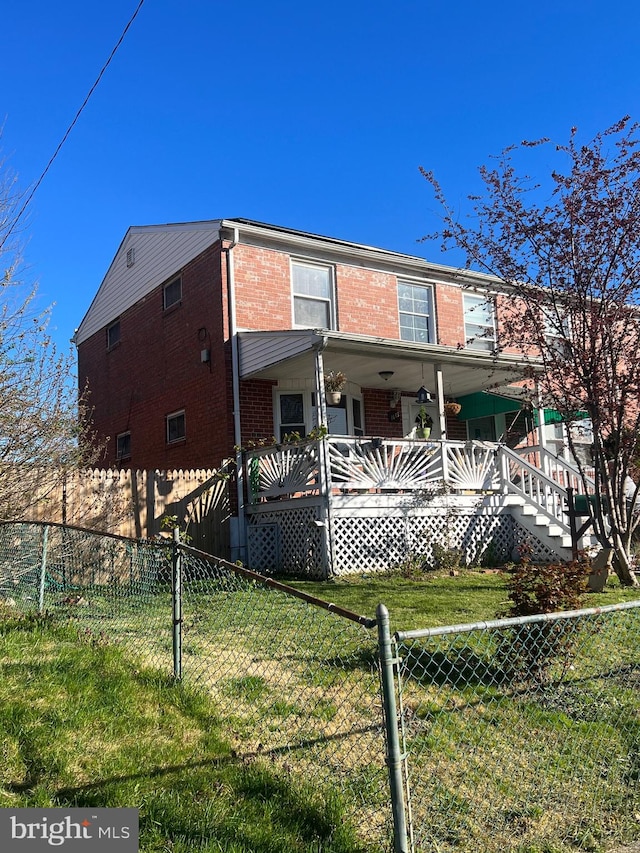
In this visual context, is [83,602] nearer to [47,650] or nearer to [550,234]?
[47,650]

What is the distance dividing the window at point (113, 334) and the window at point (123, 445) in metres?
2.50

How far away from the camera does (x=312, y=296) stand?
15375 millimetres

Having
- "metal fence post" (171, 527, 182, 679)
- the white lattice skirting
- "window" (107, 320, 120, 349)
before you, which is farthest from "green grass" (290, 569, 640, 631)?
"window" (107, 320, 120, 349)

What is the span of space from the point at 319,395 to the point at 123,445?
8182mm

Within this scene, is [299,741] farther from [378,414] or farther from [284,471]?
[378,414]

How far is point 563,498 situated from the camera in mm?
13820

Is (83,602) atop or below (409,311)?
below

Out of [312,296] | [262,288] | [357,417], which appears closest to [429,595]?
[357,417]

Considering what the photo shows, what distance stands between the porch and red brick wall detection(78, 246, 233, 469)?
1.49 meters

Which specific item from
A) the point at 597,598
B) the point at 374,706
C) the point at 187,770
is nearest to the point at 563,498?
the point at 597,598

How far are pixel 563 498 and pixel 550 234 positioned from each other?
Result: 18.4 feet

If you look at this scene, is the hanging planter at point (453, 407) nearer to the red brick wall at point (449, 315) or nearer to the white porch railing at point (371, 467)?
the red brick wall at point (449, 315)

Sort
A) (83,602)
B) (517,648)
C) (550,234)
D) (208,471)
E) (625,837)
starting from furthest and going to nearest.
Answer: (208,471) → (550,234) → (83,602) → (517,648) → (625,837)

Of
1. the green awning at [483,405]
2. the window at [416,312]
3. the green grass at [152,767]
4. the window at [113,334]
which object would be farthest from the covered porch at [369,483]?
the green grass at [152,767]
